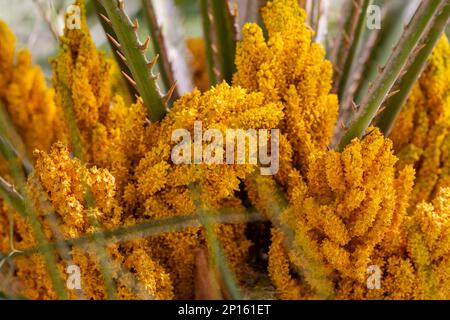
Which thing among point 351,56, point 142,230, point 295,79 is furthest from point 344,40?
point 142,230

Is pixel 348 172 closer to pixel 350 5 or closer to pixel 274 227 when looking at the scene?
pixel 274 227
